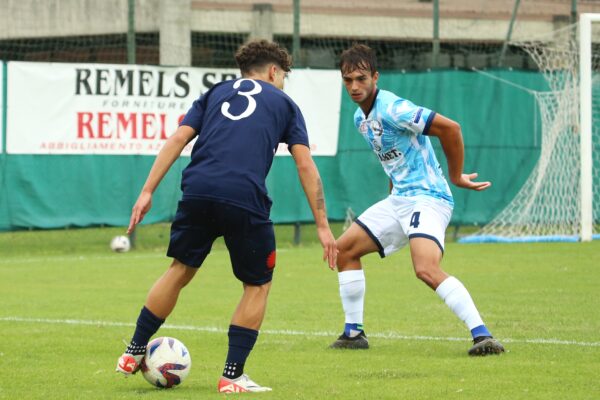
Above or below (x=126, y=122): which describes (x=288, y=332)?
below

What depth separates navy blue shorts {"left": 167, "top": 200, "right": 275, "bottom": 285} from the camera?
259 inches

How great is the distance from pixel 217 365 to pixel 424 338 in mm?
1849

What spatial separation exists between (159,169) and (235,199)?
46 centimetres

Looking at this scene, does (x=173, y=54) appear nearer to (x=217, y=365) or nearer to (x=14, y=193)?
(x=14, y=193)

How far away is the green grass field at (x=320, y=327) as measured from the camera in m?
6.85

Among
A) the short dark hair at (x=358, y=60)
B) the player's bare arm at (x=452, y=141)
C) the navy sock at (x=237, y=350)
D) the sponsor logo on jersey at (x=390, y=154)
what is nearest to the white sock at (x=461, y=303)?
the player's bare arm at (x=452, y=141)

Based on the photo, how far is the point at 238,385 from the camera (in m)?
6.55

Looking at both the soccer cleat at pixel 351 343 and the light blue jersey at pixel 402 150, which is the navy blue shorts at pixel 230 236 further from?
the light blue jersey at pixel 402 150

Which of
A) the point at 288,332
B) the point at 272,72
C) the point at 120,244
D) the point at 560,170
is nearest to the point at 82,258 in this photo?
the point at 120,244

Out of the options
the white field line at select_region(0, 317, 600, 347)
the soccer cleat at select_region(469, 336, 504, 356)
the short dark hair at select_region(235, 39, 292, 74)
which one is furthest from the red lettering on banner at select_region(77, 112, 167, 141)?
the short dark hair at select_region(235, 39, 292, 74)

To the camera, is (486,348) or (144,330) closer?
(144,330)

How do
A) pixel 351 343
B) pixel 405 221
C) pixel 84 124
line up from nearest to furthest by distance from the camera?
1. pixel 351 343
2. pixel 405 221
3. pixel 84 124

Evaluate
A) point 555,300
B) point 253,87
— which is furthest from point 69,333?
point 555,300

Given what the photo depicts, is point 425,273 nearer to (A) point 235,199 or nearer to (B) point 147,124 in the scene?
(A) point 235,199
